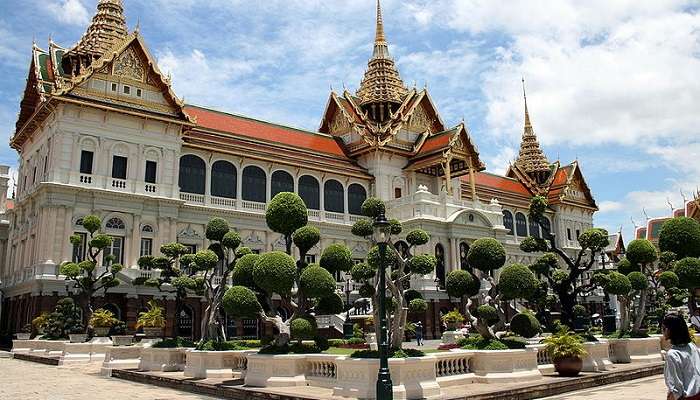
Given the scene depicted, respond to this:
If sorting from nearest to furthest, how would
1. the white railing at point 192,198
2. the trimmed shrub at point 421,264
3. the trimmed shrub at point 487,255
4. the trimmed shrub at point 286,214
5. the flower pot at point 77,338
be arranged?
the trimmed shrub at point 421,264 → the trimmed shrub at point 487,255 → the trimmed shrub at point 286,214 → the flower pot at point 77,338 → the white railing at point 192,198

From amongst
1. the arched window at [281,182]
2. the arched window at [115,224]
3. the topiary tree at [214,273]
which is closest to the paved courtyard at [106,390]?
the topiary tree at [214,273]

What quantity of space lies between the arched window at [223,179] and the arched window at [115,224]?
6.35 metres

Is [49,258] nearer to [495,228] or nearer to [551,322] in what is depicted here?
[551,322]

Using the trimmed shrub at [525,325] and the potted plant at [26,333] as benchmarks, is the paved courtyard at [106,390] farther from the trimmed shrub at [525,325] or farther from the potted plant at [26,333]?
the potted plant at [26,333]

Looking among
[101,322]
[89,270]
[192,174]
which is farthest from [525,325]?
[192,174]

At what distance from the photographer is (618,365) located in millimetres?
19578

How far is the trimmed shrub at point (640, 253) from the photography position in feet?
79.2

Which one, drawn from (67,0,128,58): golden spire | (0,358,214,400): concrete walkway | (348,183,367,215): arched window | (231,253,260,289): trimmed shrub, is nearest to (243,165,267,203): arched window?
(348,183,367,215): arched window

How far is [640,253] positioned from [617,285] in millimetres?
4458

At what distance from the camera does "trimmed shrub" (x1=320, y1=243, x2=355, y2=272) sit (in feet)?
56.5

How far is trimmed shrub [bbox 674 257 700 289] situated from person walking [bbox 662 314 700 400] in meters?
22.7

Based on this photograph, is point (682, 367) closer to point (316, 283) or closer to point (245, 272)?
point (316, 283)

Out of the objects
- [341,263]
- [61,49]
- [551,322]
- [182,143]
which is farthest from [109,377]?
[61,49]

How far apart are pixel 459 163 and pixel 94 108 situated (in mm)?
26481
